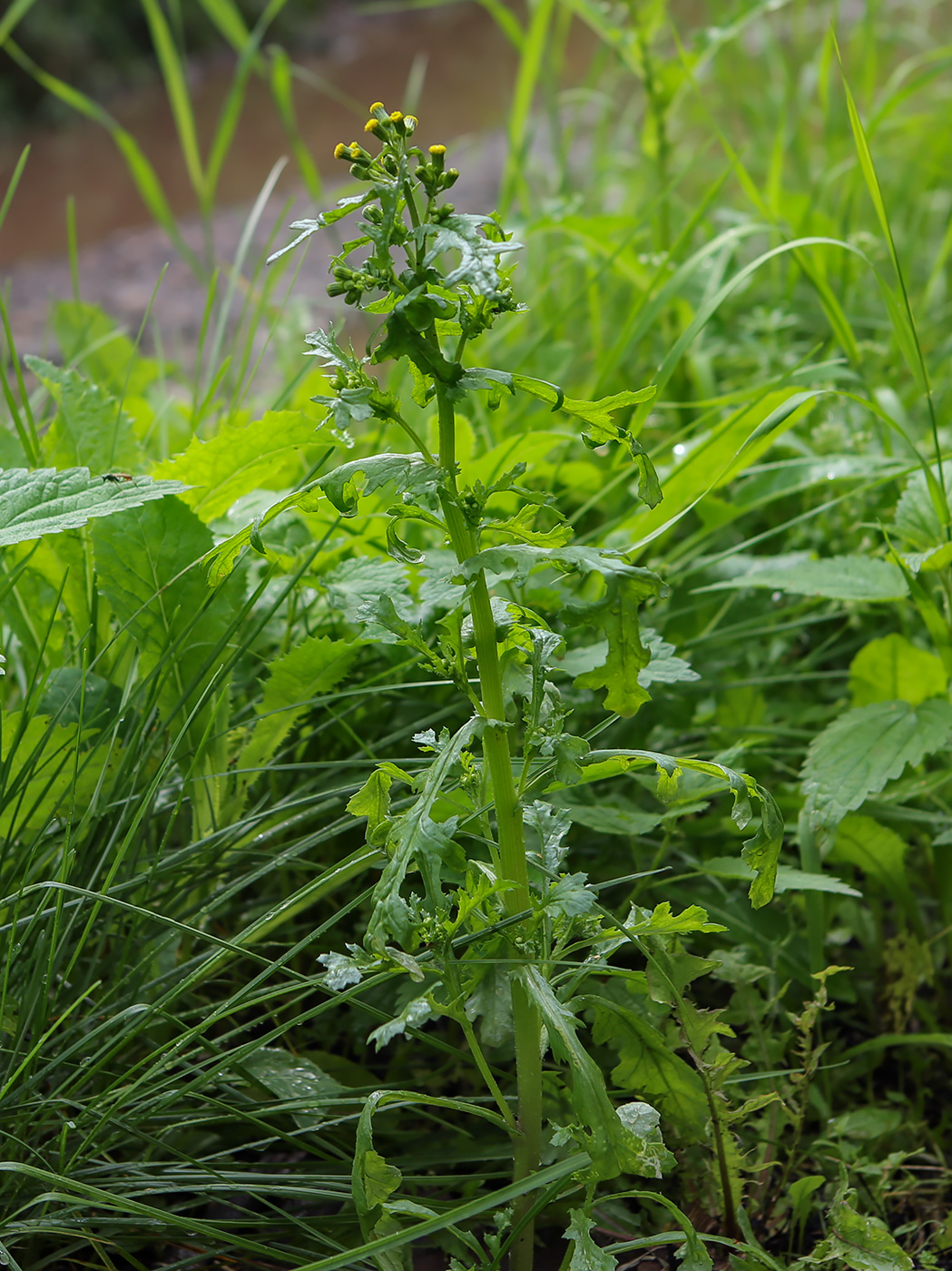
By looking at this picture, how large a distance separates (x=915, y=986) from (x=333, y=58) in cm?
875

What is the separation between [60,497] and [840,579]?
29.4 inches

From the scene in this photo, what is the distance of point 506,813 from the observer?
729 mm

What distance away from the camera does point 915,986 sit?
1059mm

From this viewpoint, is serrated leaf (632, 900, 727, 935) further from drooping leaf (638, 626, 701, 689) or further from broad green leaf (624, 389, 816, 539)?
broad green leaf (624, 389, 816, 539)

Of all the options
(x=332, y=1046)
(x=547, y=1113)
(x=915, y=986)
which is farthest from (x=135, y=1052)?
(x=915, y=986)

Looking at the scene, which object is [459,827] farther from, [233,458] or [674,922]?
[233,458]

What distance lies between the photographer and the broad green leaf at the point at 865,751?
98cm

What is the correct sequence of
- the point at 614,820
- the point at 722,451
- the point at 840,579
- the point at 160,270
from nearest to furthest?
the point at 614,820 → the point at 840,579 → the point at 722,451 → the point at 160,270

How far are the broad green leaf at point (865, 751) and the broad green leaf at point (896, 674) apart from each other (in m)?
0.07

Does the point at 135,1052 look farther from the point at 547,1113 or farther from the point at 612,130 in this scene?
the point at 612,130

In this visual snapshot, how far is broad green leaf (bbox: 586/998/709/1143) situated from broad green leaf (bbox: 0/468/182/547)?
1.74 feet

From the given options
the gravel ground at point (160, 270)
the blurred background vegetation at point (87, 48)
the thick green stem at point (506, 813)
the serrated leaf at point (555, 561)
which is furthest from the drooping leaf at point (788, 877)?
the blurred background vegetation at point (87, 48)

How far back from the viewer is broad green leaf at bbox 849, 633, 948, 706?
1.14m

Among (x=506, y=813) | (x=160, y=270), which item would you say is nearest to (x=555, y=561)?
(x=506, y=813)
